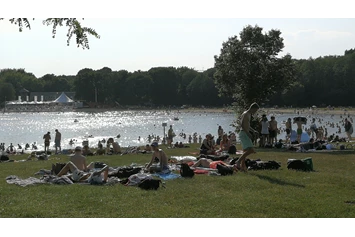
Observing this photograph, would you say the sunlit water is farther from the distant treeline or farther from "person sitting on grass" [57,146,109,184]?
"person sitting on grass" [57,146,109,184]

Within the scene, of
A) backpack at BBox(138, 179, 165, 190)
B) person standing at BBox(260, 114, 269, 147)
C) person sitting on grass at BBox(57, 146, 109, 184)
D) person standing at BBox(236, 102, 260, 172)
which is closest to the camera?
backpack at BBox(138, 179, 165, 190)

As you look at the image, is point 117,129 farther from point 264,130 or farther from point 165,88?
point 165,88

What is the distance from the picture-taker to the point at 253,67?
25078 millimetres

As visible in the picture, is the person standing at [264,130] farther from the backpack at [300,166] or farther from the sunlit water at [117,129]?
the sunlit water at [117,129]

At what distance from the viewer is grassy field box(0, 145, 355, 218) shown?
669 cm

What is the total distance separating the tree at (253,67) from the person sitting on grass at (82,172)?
1557 cm

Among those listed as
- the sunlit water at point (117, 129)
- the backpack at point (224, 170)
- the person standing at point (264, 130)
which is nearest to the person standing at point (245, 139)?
the backpack at point (224, 170)

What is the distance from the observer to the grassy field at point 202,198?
22.0 ft

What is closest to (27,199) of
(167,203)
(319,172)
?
(167,203)

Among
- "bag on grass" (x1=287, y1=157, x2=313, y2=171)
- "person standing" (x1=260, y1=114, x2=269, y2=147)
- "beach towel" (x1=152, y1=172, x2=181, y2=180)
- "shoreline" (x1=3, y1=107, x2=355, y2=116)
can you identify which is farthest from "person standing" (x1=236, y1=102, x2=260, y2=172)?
"shoreline" (x1=3, y1=107, x2=355, y2=116)

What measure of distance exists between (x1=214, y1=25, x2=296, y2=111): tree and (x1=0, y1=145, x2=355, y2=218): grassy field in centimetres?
1480

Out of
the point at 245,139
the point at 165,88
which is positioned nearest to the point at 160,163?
the point at 245,139
